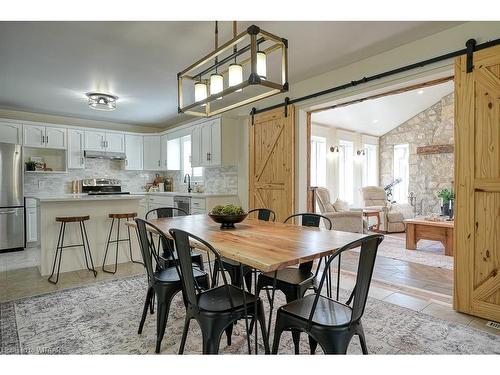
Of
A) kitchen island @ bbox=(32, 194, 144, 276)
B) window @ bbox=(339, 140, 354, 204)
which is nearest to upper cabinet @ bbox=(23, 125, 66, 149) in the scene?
kitchen island @ bbox=(32, 194, 144, 276)

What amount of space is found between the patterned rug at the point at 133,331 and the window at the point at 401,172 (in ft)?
20.9

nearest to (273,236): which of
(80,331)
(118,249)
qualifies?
(80,331)

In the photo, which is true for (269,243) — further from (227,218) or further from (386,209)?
(386,209)

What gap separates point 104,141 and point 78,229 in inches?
117

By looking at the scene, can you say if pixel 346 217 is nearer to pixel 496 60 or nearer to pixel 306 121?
pixel 306 121

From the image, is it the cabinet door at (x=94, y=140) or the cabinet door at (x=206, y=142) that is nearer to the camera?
the cabinet door at (x=206, y=142)

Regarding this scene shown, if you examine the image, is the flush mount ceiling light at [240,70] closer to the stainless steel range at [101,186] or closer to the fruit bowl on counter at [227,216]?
the fruit bowl on counter at [227,216]

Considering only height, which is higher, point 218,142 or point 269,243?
point 218,142

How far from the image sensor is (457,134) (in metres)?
2.65

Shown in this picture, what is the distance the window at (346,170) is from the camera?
26.9 feet

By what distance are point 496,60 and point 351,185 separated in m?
6.07

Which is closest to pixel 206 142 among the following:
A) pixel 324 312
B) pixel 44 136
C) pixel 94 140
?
pixel 94 140

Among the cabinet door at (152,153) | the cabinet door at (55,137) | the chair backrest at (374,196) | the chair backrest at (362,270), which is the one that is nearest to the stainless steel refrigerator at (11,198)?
the cabinet door at (55,137)

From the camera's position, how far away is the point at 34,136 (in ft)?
18.5
